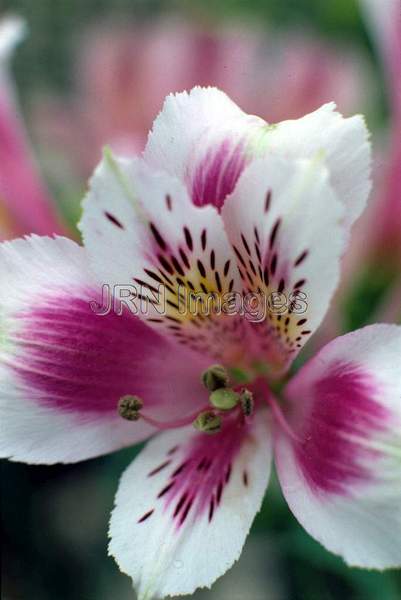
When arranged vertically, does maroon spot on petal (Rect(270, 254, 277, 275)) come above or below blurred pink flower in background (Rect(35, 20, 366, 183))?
below

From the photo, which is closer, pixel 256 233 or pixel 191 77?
pixel 256 233

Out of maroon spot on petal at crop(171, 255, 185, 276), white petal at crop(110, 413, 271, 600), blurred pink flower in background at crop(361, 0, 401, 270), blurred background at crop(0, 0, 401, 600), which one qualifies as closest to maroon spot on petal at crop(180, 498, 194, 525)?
white petal at crop(110, 413, 271, 600)

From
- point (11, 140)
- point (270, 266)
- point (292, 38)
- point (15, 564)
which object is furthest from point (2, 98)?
point (292, 38)

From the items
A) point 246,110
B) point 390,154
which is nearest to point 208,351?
point 390,154

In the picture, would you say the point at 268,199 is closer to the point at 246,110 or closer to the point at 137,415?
the point at 137,415

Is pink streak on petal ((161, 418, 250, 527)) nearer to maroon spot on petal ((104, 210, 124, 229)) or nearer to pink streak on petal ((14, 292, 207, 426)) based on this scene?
pink streak on petal ((14, 292, 207, 426))

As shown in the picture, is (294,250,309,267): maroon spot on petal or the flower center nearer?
(294,250,309,267): maroon spot on petal
